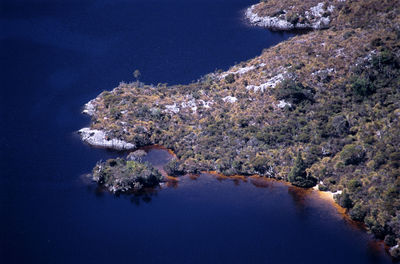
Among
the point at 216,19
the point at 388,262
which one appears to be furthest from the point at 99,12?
the point at 388,262

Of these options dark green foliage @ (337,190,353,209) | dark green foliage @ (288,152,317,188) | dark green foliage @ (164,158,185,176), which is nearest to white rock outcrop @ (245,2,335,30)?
dark green foliage @ (288,152,317,188)

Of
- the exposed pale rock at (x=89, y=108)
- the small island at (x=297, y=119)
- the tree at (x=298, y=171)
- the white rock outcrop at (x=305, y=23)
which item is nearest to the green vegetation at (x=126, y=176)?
the small island at (x=297, y=119)

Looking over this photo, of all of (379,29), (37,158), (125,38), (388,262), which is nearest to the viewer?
(388,262)

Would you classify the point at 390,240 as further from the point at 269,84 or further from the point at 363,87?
the point at 269,84

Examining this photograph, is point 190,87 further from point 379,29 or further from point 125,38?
point 379,29

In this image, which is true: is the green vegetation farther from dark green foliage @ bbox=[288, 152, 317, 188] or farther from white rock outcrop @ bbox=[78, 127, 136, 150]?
dark green foliage @ bbox=[288, 152, 317, 188]

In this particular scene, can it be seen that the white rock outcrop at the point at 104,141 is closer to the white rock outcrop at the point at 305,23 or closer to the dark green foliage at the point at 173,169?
the dark green foliage at the point at 173,169
